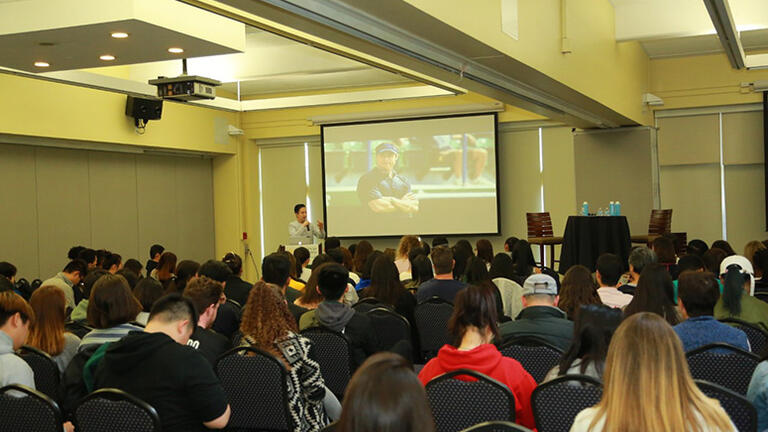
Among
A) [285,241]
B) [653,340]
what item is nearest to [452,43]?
[653,340]

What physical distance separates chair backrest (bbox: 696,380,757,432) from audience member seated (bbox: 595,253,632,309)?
97.3 inches

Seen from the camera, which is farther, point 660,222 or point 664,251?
point 660,222

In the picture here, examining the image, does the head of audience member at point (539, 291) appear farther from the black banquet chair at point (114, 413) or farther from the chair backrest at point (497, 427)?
the black banquet chair at point (114, 413)

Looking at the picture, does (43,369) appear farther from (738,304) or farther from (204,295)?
(738,304)

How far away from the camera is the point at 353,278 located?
285 inches

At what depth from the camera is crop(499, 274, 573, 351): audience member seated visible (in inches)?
146

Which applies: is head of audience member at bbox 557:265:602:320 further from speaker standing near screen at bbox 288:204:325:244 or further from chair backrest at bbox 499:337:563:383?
speaker standing near screen at bbox 288:204:325:244

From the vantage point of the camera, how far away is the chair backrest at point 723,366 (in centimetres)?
328

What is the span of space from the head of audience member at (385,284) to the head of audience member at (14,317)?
8.55 feet

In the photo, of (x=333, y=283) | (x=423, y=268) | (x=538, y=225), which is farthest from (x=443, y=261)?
(x=538, y=225)

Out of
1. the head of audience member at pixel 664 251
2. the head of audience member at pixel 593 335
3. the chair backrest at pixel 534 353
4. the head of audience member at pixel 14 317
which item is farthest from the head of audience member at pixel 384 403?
the head of audience member at pixel 664 251

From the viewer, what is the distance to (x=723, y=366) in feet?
10.9

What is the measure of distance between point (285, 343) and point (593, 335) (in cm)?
154

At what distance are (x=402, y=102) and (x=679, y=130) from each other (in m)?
4.47
